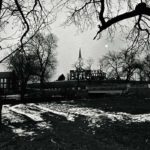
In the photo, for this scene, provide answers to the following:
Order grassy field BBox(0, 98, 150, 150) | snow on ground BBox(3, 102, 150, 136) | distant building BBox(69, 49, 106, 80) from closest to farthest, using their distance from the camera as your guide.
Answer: grassy field BBox(0, 98, 150, 150) < snow on ground BBox(3, 102, 150, 136) < distant building BBox(69, 49, 106, 80)

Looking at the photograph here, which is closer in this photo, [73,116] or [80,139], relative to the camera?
[80,139]

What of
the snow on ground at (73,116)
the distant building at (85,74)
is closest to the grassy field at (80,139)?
the snow on ground at (73,116)

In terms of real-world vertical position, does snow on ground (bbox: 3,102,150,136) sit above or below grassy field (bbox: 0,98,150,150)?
below

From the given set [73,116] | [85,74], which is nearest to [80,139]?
[73,116]

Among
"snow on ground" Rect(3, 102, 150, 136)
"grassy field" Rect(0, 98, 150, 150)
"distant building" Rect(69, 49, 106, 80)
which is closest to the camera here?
"grassy field" Rect(0, 98, 150, 150)

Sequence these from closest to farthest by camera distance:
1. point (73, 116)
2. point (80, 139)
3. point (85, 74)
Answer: point (80, 139)
point (73, 116)
point (85, 74)

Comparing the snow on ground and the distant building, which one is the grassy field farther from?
the distant building

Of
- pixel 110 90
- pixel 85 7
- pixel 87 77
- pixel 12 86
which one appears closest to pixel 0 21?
pixel 85 7

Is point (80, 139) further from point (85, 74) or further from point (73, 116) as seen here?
point (85, 74)

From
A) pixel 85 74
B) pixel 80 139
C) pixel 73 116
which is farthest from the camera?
pixel 85 74

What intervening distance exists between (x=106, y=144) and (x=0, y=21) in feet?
25.4

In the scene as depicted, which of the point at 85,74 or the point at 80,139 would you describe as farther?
the point at 85,74

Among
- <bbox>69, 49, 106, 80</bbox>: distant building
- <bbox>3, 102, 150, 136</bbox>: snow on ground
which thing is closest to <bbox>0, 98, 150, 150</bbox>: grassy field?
<bbox>3, 102, 150, 136</bbox>: snow on ground

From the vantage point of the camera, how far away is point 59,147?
8.53 metres
